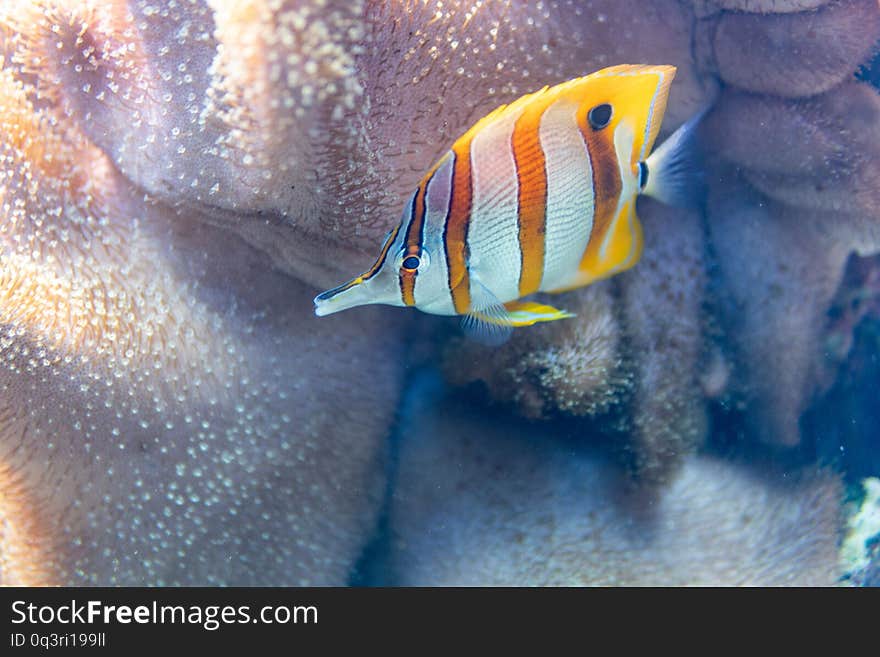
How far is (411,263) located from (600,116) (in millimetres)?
493

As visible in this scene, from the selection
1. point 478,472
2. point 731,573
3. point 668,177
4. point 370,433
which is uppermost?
point 668,177

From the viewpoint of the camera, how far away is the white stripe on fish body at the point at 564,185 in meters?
1.26

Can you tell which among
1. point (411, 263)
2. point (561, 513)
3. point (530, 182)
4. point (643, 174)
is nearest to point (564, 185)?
point (530, 182)

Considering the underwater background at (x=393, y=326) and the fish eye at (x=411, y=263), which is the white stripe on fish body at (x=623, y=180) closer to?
the underwater background at (x=393, y=326)

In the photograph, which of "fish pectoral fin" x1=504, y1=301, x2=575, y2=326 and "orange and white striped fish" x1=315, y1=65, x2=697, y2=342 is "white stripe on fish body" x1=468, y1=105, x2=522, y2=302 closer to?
"orange and white striped fish" x1=315, y1=65, x2=697, y2=342

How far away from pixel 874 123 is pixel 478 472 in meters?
1.40

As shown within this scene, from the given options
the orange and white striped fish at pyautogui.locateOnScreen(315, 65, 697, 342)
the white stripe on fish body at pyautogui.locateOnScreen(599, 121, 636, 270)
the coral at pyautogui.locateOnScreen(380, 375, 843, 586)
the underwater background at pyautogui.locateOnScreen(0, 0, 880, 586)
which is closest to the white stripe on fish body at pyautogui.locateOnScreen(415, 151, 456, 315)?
the orange and white striped fish at pyautogui.locateOnScreen(315, 65, 697, 342)

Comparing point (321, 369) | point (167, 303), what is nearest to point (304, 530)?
point (321, 369)

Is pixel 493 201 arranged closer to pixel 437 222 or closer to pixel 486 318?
pixel 437 222

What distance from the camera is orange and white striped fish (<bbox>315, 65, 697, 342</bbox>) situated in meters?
1.22

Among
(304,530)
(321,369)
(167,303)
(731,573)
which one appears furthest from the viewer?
(731,573)

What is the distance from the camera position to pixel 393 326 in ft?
5.91

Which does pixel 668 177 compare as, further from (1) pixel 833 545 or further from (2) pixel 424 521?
(1) pixel 833 545
